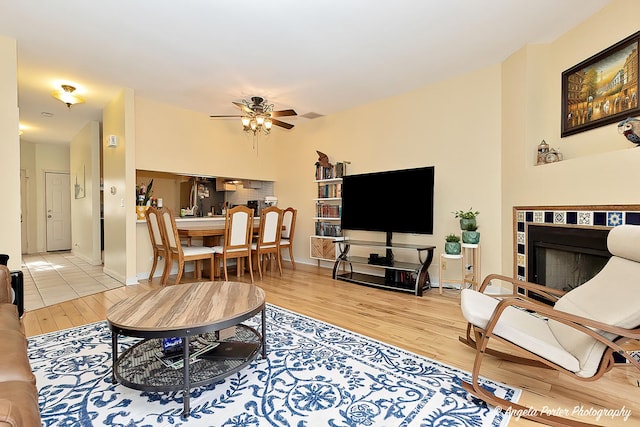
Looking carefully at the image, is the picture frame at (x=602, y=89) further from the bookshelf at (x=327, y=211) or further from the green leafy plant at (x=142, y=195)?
the green leafy plant at (x=142, y=195)

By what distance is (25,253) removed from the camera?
721 centimetres

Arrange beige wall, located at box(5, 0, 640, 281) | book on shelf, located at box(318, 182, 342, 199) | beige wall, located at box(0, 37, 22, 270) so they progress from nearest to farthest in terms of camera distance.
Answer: beige wall, located at box(5, 0, 640, 281) < beige wall, located at box(0, 37, 22, 270) < book on shelf, located at box(318, 182, 342, 199)

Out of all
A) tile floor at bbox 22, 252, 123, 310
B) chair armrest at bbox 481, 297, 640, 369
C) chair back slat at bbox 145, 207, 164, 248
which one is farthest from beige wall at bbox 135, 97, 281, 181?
chair armrest at bbox 481, 297, 640, 369

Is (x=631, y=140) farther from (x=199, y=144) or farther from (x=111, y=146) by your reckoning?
(x=111, y=146)

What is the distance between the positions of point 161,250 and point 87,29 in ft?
8.56

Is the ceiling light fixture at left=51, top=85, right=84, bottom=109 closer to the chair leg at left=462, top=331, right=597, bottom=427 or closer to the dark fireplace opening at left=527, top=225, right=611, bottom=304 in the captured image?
the chair leg at left=462, top=331, right=597, bottom=427

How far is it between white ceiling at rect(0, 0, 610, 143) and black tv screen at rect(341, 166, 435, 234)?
3.96ft

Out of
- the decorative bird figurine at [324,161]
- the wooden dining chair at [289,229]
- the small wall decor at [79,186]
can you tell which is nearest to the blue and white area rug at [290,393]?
the wooden dining chair at [289,229]

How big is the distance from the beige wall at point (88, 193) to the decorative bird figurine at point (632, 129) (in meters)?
7.15

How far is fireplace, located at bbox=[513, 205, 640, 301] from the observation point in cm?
246

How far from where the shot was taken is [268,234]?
4.64m

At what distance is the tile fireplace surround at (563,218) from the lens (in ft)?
7.63

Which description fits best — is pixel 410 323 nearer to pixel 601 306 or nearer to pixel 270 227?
pixel 601 306

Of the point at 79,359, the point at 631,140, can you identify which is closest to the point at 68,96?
the point at 79,359
